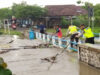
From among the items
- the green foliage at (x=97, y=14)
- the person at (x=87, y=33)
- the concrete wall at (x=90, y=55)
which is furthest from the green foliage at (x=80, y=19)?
the concrete wall at (x=90, y=55)

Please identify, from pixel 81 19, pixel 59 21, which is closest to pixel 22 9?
pixel 59 21

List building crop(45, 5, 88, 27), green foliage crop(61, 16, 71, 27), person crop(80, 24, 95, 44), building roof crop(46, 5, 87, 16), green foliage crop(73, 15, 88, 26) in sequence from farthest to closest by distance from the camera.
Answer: building roof crop(46, 5, 87, 16), building crop(45, 5, 88, 27), green foliage crop(61, 16, 71, 27), green foliage crop(73, 15, 88, 26), person crop(80, 24, 95, 44)

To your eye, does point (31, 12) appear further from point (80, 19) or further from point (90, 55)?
point (90, 55)

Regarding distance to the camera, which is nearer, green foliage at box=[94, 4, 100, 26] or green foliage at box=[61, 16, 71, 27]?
green foliage at box=[94, 4, 100, 26]

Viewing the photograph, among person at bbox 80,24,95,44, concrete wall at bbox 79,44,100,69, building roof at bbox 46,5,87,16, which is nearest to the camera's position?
concrete wall at bbox 79,44,100,69

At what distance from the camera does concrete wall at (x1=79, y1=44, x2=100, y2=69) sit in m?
6.01


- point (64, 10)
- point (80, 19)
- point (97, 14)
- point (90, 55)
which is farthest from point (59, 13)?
point (90, 55)

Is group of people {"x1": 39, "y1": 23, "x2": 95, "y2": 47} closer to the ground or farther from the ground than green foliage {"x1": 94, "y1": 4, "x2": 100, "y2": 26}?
closer to the ground

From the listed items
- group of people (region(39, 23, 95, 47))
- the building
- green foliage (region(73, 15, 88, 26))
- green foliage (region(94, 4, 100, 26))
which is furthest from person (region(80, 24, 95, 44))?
the building

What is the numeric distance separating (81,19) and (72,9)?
420cm

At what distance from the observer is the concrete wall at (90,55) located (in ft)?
19.7

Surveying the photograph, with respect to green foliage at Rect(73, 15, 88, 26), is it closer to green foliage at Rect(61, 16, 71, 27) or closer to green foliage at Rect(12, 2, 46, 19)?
green foliage at Rect(61, 16, 71, 27)

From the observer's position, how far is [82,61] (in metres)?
7.18

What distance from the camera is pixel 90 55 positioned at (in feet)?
21.1
